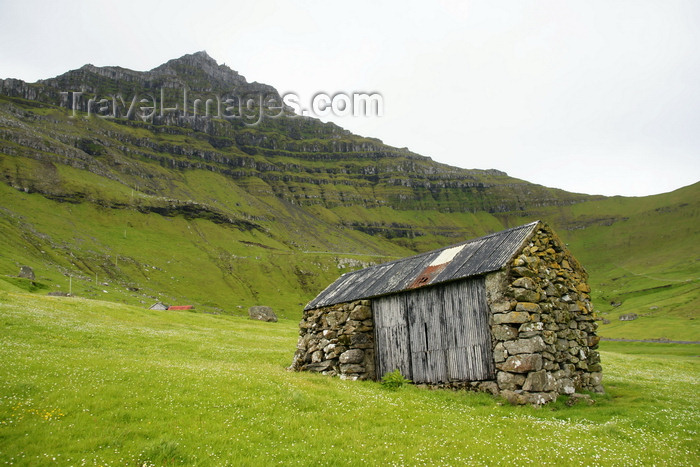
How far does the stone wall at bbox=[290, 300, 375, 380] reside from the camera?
23.1 metres

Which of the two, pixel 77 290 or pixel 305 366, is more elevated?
pixel 77 290

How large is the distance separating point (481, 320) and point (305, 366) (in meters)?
11.1

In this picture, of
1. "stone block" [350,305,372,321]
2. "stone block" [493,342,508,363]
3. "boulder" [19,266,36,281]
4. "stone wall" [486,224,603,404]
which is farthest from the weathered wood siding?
"boulder" [19,266,36,281]

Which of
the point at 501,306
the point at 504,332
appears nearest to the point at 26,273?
the point at 501,306

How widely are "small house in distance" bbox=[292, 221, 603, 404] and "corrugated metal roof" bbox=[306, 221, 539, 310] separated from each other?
87mm

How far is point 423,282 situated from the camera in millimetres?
21234

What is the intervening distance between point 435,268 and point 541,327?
619 cm

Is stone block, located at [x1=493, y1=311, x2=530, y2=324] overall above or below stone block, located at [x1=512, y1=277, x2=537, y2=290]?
below

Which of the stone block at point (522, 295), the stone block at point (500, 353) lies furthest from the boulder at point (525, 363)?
the stone block at point (522, 295)

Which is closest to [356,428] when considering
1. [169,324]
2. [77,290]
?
[169,324]

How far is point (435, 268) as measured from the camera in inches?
875

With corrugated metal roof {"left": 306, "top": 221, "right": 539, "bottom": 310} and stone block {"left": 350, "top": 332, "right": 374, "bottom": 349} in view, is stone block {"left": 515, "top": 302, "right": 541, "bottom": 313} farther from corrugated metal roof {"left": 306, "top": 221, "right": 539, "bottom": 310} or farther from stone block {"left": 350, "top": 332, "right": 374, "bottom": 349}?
stone block {"left": 350, "top": 332, "right": 374, "bottom": 349}

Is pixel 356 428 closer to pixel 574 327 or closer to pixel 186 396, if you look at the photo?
pixel 186 396

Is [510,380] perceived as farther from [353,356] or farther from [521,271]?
[353,356]
